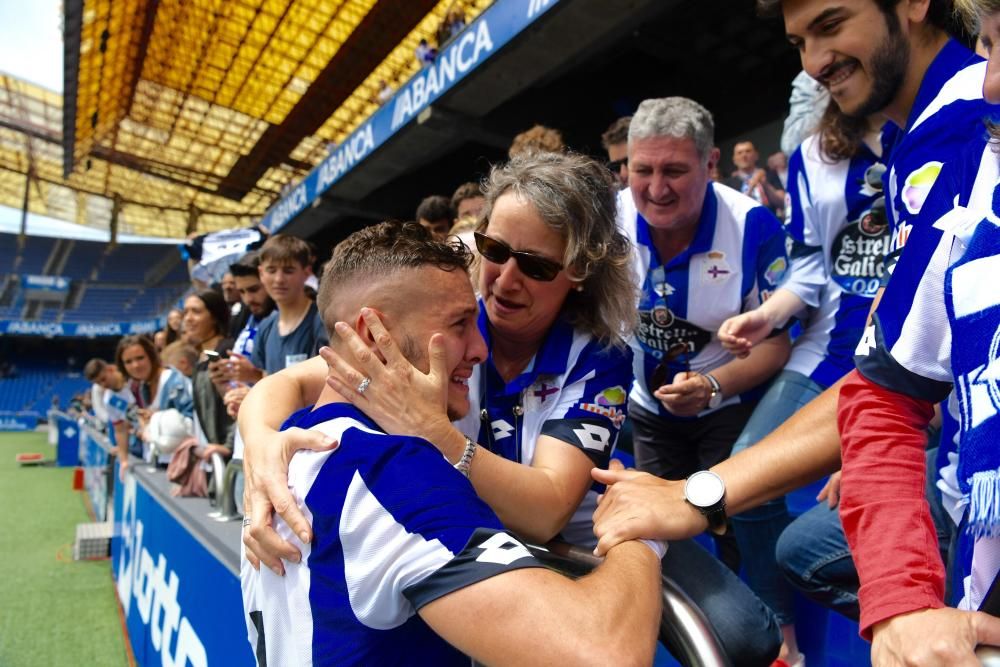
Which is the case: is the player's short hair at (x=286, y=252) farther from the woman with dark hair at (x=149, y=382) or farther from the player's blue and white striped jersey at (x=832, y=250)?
the player's blue and white striped jersey at (x=832, y=250)

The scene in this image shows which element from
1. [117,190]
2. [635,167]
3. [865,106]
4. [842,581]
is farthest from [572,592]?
[117,190]

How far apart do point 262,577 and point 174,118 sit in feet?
81.7

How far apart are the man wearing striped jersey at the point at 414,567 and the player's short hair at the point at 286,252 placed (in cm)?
259

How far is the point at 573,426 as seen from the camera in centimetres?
146

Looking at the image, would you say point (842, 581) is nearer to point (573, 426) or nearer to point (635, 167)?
point (573, 426)

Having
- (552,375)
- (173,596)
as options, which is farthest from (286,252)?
(552,375)

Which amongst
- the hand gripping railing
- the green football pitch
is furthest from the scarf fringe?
the green football pitch

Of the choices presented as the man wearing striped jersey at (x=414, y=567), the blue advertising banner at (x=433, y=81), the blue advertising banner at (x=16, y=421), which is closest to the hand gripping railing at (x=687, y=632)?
the man wearing striped jersey at (x=414, y=567)

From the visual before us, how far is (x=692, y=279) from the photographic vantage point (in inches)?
93.8

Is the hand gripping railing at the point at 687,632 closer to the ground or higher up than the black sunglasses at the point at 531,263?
closer to the ground

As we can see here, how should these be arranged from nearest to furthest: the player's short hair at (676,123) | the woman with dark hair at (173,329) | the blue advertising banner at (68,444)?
the player's short hair at (676,123) < the woman with dark hair at (173,329) < the blue advertising banner at (68,444)

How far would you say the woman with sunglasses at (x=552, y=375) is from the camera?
1.28 m

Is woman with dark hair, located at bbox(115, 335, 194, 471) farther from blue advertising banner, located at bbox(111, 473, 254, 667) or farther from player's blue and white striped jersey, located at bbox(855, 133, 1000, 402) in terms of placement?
player's blue and white striped jersey, located at bbox(855, 133, 1000, 402)

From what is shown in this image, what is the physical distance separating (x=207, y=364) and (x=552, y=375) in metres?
3.17
